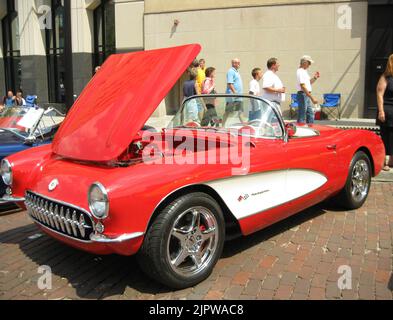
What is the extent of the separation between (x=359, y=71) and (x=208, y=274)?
11.9m

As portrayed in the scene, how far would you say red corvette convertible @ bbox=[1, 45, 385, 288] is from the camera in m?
2.99

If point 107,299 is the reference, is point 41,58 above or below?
above

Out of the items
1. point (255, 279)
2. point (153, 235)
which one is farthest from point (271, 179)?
point (153, 235)

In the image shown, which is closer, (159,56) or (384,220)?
(159,56)

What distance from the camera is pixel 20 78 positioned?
900 inches

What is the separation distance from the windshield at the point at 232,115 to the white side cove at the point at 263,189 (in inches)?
17.6

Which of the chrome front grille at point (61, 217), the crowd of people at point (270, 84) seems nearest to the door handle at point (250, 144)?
the chrome front grille at point (61, 217)

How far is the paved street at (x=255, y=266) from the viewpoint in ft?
10.5

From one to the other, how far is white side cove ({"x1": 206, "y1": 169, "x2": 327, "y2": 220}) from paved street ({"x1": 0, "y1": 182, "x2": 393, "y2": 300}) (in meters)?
0.45

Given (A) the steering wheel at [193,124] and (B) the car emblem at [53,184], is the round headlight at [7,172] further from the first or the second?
(A) the steering wheel at [193,124]

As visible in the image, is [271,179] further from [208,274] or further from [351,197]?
[351,197]

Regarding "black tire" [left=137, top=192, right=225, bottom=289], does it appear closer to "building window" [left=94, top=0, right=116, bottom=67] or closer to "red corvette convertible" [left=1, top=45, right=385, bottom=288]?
"red corvette convertible" [left=1, top=45, right=385, bottom=288]

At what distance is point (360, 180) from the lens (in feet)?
16.9

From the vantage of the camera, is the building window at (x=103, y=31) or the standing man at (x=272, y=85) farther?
the building window at (x=103, y=31)
